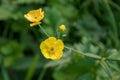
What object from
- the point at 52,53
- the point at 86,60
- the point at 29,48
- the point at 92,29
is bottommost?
the point at 29,48

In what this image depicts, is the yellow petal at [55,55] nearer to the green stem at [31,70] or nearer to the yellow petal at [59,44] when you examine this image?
the yellow petal at [59,44]

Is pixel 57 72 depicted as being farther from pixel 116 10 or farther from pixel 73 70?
pixel 116 10

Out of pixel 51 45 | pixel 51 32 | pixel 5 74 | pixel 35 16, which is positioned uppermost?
pixel 35 16

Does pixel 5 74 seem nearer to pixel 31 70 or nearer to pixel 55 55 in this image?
pixel 31 70

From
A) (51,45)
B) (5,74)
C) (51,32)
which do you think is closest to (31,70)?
(5,74)


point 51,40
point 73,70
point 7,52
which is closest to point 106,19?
point 73,70

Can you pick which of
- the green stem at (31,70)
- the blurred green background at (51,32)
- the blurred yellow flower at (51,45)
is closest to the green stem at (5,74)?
the blurred green background at (51,32)
